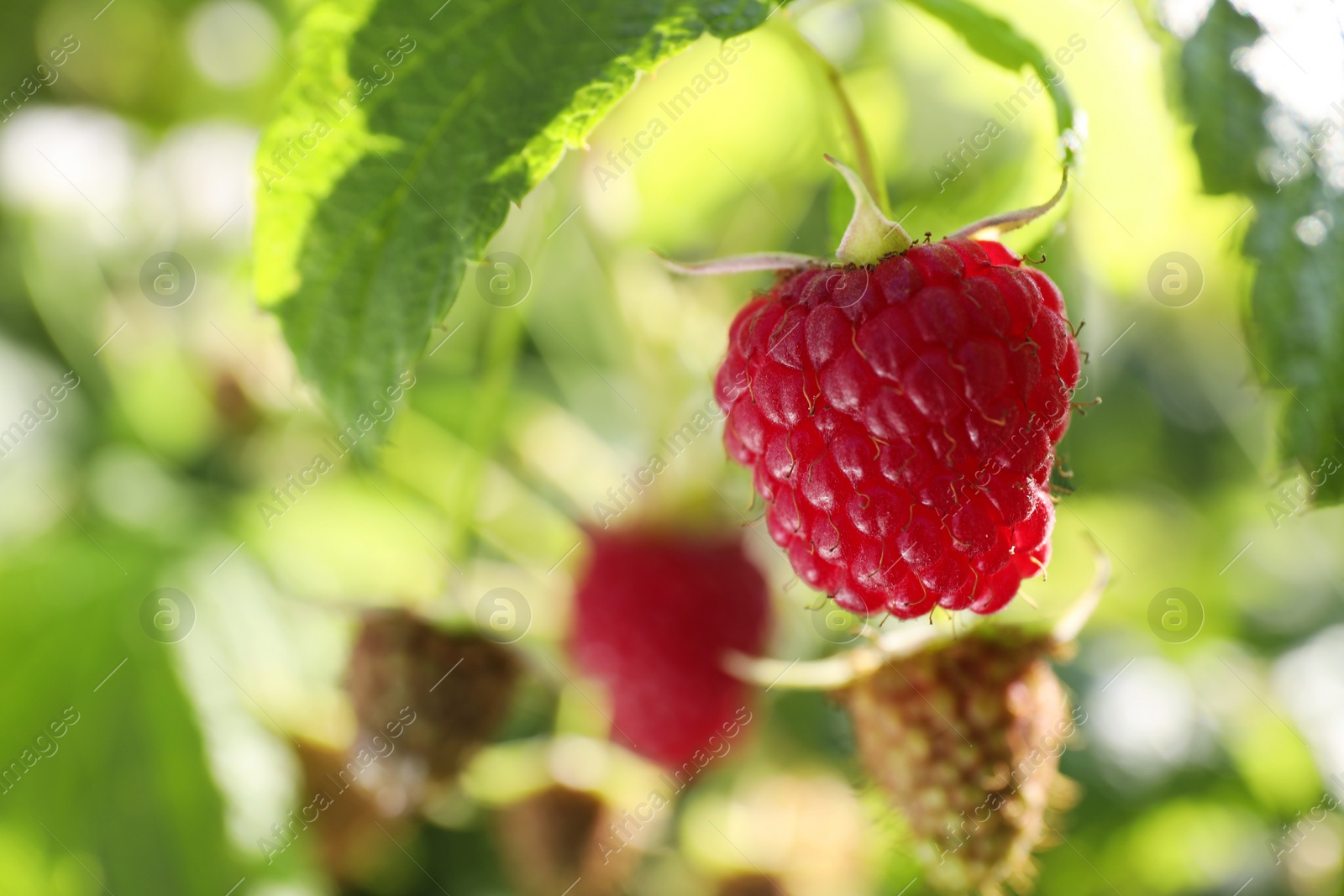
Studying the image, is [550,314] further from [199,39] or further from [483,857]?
[483,857]

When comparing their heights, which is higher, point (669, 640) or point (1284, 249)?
point (1284, 249)

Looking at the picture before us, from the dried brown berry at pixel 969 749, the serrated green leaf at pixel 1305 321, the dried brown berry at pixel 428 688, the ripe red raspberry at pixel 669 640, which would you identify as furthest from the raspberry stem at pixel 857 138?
the dried brown berry at pixel 428 688

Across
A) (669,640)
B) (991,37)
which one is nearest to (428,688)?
(669,640)

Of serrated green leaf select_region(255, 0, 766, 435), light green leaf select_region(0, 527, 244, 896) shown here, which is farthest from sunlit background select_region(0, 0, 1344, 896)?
serrated green leaf select_region(255, 0, 766, 435)

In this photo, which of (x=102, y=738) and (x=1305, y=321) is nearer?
(x=1305, y=321)

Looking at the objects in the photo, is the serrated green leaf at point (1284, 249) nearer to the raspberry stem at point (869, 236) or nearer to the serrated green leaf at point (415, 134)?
the raspberry stem at point (869, 236)

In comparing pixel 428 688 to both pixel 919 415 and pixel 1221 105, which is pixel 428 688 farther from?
pixel 1221 105

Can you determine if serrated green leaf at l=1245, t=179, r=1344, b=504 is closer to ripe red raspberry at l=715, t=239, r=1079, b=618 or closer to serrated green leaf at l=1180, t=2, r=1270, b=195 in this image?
serrated green leaf at l=1180, t=2, r=1270, b=195
